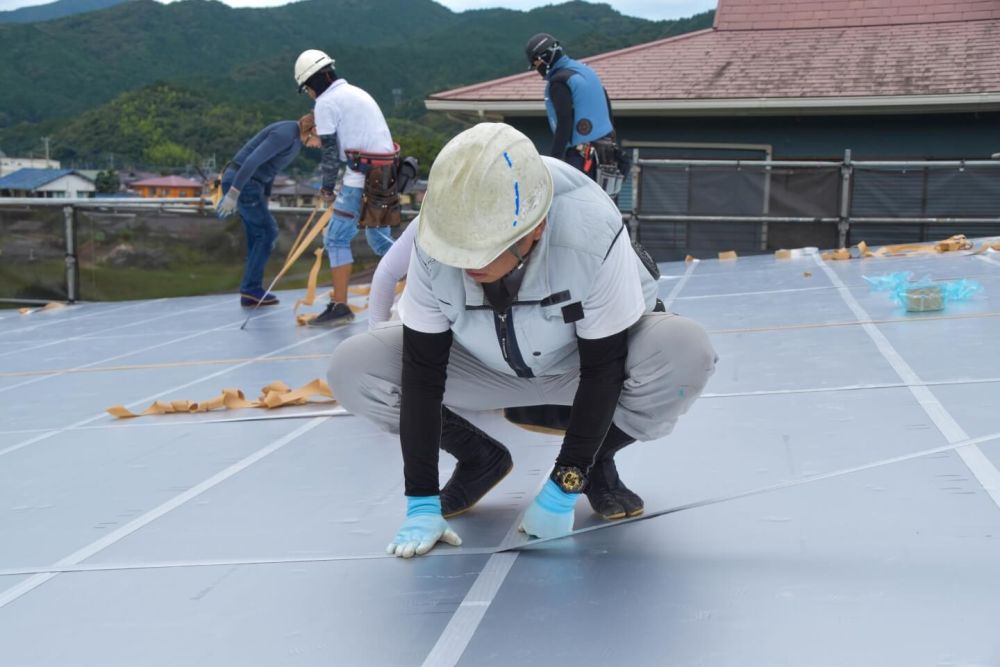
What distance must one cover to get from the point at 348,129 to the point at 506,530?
13.7 feet

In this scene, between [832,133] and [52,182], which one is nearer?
[832,133]

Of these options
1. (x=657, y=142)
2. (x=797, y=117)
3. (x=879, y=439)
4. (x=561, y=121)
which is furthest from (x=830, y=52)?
(x=879, y=439)

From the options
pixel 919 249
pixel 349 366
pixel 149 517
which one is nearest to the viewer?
pixel 349 366

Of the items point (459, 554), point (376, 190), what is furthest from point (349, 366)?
point (376, 190)

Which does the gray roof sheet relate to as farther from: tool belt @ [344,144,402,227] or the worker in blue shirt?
the worker in blue shirt

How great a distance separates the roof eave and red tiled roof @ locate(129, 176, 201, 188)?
64.7 metres

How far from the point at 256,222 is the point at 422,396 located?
17.7 feet

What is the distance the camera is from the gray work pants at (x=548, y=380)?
2.26m

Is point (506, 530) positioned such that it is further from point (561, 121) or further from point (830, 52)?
point (830, 52)

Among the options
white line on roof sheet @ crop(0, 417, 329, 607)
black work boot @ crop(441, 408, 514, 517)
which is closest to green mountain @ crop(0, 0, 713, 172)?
white line on roof sheet @ crop(0, 417, 329, 607)

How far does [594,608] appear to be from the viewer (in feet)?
6.36

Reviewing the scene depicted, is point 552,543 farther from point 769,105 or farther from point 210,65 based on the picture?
point 210,65

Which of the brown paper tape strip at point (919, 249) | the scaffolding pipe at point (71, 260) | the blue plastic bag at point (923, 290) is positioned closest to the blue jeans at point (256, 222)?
the scaffolding pipe at point (71, 260)

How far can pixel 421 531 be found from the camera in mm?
2291
